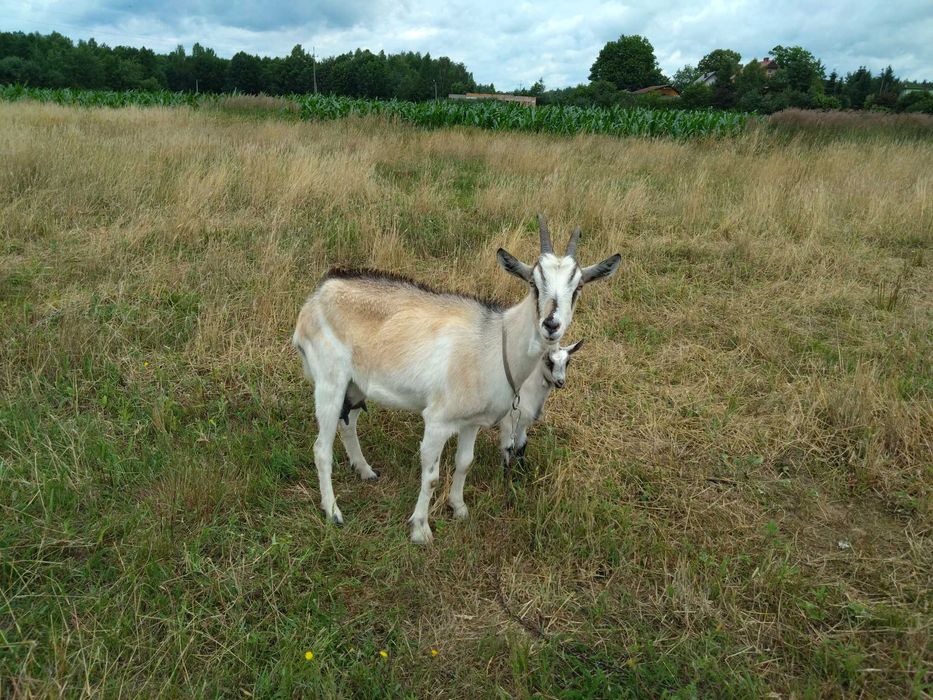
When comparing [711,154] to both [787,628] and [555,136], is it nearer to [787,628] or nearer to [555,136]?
[555,136]

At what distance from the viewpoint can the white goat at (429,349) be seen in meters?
3.31

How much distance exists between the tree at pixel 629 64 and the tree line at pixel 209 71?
67.5 feet

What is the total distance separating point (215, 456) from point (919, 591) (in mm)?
4208

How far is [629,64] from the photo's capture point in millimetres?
83500

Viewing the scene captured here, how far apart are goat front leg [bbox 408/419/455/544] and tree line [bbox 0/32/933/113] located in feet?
155

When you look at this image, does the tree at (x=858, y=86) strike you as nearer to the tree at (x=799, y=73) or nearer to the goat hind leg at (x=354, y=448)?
the tree at (x=799, y=73)

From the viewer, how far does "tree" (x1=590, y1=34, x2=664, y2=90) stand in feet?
274

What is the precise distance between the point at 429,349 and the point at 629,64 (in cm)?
9294

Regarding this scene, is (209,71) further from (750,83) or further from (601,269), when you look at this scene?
(601,269)

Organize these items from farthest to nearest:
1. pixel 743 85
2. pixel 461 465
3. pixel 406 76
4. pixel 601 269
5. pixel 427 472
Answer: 1. pixel 406 76
2. pixel 743 85
3. pixel 461 465
4. pixel 427 472
5. pixel 601 269

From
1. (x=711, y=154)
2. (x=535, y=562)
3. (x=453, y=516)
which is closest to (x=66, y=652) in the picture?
(x=453, y=516)

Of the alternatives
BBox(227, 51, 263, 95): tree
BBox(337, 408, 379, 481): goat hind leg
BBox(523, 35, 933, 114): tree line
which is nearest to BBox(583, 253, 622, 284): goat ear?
BBox(337, 408, 379, 481): goat hind leg

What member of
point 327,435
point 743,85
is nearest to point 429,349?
→ point 327,435

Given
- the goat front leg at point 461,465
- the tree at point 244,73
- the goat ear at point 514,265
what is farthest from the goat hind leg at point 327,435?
the tree at point 244,73
